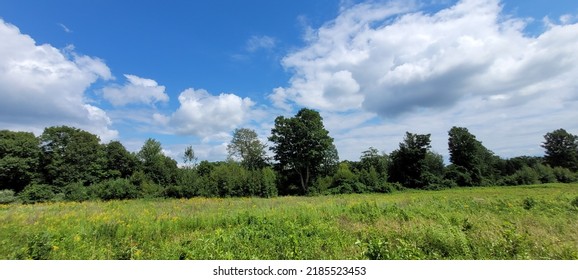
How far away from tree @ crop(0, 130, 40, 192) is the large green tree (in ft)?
3.89

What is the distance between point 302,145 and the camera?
41000mm

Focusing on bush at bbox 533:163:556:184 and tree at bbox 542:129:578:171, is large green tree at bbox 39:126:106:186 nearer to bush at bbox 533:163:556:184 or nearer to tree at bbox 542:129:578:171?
bush at bbox 533:163:556:184

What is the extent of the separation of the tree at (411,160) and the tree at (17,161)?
53.8 meters

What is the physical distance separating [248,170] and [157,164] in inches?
716

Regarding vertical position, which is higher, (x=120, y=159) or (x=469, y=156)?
(x=120, y=159)

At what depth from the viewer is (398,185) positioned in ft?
131

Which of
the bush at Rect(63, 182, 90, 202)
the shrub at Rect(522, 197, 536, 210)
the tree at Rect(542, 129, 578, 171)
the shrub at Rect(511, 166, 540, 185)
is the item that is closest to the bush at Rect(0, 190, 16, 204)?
the bush at Rect(63, 182, 90, 202)

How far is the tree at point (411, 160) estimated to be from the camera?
143ft

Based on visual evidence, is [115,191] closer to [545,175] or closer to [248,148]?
[248,148]

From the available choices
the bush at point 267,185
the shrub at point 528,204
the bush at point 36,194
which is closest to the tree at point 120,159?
the bush at point 36,194

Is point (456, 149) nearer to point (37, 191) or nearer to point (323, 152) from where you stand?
point (323, 152)

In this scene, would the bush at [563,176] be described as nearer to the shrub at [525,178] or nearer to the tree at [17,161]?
the shrub at [525,178]

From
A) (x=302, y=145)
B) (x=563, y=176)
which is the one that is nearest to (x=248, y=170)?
(x=302, y=145)
